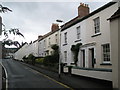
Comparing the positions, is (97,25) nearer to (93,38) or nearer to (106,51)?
(93,38)

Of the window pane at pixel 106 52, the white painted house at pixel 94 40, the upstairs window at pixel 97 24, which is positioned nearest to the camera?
the white painted house at pixel 94 40

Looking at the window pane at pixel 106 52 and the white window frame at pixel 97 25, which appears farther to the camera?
the white window frame at pixel 97 25

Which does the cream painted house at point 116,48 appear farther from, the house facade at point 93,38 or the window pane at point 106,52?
the window pane at point 106,52

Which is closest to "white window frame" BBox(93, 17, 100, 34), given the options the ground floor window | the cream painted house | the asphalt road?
the ground floor window

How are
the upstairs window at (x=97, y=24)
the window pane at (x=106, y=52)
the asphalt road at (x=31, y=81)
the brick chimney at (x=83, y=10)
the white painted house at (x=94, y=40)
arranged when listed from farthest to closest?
the brick chimney at (x=83, y=10)
the upstairs window at (x=97, y=24)
the window pane at (x=106, y=52)
the white painted house at (x=94, y=40)
the asphalt road at (x=31, y=81)

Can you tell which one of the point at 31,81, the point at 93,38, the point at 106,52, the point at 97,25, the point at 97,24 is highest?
the point at 97,24

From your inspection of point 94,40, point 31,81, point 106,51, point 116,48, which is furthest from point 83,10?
point 116,48

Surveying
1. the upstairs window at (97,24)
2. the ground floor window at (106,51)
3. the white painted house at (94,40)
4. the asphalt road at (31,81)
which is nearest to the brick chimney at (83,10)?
the white painted house at (94,40)

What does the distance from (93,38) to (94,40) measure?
272mm

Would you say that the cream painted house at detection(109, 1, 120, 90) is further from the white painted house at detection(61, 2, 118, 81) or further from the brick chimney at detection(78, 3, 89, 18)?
the brick chimney at detection(78, 3, 89, 18)

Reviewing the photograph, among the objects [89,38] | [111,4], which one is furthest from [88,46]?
[111,4]

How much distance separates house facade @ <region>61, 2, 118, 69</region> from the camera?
14.1 m

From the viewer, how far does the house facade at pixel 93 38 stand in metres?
14.1

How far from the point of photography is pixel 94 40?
15734 millimetres
